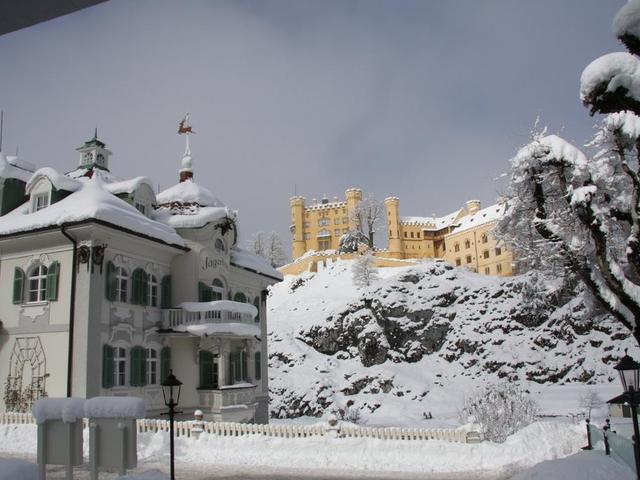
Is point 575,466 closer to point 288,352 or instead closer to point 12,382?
point 12,382

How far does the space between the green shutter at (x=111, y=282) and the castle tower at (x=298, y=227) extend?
273 ft

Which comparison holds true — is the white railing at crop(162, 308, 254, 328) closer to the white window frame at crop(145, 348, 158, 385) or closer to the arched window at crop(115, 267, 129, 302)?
the white window frame at crop(145, 348, 158, 385)

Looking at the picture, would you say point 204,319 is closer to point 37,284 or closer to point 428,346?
point 37,284

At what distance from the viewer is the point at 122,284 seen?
21141 mm

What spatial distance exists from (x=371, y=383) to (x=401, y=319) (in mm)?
7627

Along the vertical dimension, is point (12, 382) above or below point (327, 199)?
below

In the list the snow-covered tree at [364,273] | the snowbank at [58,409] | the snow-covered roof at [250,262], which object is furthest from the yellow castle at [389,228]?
the snowbank at [58,409]

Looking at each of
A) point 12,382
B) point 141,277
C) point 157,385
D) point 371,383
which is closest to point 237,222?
point 141,277

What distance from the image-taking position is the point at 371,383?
4759 cm

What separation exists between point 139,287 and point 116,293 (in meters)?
1.23

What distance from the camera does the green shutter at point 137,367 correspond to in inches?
824

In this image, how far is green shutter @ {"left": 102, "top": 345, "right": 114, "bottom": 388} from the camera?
1942 cm

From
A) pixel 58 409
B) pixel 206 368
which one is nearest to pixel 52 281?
pixel 206 368

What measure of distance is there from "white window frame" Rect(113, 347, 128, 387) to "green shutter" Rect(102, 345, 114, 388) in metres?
0.43
